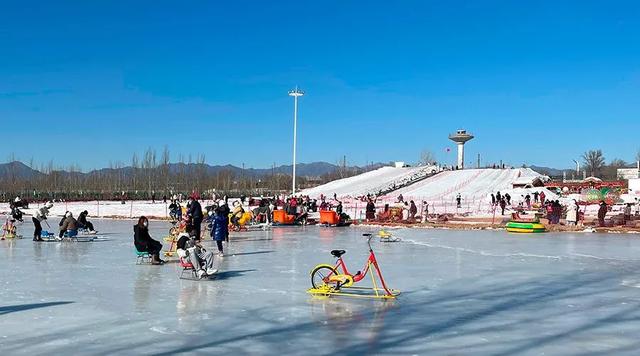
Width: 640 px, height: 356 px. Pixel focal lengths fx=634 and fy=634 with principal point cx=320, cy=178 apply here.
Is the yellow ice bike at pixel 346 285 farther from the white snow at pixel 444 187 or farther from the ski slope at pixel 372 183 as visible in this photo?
the ski slope at pixel 372 183

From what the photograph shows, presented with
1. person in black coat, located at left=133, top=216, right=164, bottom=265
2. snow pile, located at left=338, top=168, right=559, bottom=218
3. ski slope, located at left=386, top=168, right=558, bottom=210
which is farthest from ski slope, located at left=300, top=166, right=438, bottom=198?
person in black coat, located at left=133, top=216, right=164, bottom=265

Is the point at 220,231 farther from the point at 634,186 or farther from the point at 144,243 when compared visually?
the point at 634,186

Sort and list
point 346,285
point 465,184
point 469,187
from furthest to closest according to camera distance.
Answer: point 465,184
point 469,187
point 346,285

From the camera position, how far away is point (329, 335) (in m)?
7.96

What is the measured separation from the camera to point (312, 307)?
32.2 ft

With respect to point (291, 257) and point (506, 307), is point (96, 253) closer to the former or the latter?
point (291, 257)

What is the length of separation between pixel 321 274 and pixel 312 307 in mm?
1713

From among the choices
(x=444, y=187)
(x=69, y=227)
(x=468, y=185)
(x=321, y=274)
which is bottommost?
(x=321, y=274)

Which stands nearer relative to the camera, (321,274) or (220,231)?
(321,274)

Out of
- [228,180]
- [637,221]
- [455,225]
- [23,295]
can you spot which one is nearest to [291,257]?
[23,295]

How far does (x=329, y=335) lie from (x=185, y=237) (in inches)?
233

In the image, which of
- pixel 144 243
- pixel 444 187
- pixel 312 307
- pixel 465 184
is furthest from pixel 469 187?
pixel 312 307

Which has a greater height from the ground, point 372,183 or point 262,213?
point 372,183

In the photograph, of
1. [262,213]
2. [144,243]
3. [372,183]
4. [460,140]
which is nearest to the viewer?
[144,243]
